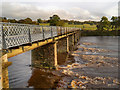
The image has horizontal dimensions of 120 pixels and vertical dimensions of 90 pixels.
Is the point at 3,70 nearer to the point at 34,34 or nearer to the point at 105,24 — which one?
the point at 34,34

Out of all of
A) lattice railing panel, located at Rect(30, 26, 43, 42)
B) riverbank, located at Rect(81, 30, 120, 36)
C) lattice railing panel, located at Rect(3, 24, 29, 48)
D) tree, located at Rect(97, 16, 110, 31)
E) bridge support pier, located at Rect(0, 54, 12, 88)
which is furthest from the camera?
tree, located at Rect(97, 16, 110, 31)

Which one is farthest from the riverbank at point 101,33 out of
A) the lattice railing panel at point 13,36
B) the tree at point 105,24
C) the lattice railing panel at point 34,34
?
the lattice railing panel at point 13,36

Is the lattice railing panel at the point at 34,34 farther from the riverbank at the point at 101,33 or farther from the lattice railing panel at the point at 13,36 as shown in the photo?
the riverbank at the point at 101,33

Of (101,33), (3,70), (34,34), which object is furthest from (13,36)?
(101,33)

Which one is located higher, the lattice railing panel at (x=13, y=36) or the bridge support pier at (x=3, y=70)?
the lattice railing panel at (x=13, y=36)

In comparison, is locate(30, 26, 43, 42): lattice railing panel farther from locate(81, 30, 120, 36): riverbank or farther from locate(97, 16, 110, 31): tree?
locate(97, 16, 110, 31): tree

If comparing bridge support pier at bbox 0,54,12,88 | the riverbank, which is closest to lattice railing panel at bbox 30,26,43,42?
bridge support pier at bbox 0,54,12,88

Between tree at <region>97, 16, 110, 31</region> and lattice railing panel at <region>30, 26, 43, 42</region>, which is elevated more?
tree at <region>97, 16, 110, 31</region>

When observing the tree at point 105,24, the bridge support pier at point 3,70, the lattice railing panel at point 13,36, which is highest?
the tree at point 105,24

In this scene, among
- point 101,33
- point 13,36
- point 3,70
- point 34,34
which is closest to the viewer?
point 3,70

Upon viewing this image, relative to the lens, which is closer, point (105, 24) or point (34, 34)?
point (34, 34)

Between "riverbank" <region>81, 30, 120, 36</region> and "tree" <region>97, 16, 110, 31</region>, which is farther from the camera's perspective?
"tree" <region>97, 16, 110, 31</region>

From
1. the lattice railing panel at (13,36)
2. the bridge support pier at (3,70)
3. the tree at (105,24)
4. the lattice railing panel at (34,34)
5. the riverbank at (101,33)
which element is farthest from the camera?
the tree at (105,24)

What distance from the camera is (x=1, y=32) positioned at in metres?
5.84
